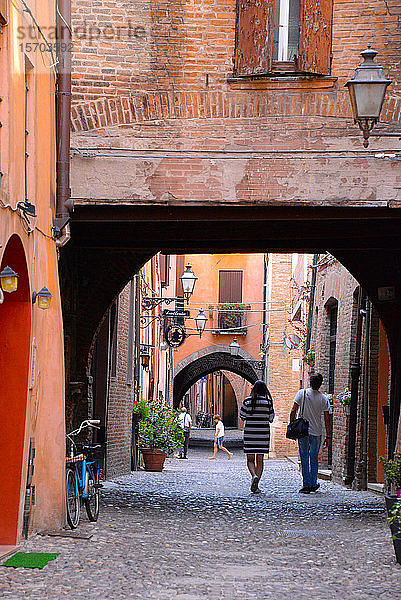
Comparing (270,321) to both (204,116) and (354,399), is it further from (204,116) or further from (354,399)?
(204,116)

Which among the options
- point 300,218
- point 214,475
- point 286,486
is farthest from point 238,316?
point 300,218

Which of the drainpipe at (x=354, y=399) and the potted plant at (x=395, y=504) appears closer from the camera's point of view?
the potted plant at (x=395, y=504)

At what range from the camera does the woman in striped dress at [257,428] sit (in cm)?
1485

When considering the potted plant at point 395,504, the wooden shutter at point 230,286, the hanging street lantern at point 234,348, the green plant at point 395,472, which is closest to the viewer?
the potted plant at point 395,504

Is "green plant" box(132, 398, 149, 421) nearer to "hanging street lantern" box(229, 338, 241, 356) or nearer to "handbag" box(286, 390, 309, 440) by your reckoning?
"handbag" box(286, 390, 309, 440)

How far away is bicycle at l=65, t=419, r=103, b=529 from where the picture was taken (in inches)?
372

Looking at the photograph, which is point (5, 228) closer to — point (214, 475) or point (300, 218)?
point (300, 218)

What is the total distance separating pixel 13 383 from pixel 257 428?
6900 millimetres

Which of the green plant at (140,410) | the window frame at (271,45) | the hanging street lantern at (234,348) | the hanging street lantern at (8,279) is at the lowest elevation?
the green plant at (140,410)

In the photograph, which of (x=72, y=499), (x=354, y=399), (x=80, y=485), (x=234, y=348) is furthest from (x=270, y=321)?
(x=72, y=499)

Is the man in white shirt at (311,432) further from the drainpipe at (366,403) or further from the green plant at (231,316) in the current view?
the green plant at (231,316)

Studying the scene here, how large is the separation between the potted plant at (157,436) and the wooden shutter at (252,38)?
A: 11.5m

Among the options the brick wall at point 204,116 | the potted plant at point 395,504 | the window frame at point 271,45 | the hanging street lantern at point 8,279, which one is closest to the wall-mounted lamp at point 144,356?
the brick wall at point 204,116

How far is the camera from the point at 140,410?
2122cm
